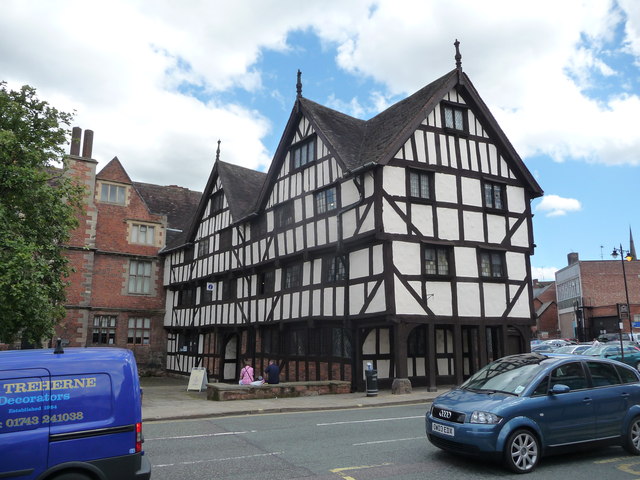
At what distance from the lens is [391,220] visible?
18.8 metres

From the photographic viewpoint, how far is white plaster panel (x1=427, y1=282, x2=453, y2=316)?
62.6 ft

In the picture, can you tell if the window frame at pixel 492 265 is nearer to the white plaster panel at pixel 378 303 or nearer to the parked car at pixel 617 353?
the white plaster panel at pixel 378 303

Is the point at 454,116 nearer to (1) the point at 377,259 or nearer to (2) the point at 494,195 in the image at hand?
(2) the point at 494,195

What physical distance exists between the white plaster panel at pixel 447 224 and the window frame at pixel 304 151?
6105mm

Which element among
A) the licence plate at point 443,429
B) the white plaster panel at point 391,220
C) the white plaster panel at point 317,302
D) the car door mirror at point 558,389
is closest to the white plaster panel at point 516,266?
the white plaster panel at point 391,220

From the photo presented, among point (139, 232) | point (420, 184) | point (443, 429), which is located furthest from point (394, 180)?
point (139, 232)

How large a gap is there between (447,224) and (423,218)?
1.17 m

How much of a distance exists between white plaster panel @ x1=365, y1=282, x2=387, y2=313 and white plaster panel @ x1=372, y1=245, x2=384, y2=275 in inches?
22.4

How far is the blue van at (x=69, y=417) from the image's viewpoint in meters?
5.45

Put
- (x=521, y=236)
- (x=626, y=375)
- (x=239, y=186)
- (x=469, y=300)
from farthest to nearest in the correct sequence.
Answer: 1. (x=239, y=186)
2. (x=521, y=236)
3. (x=469, y=300)
4. (x=626, y=375)

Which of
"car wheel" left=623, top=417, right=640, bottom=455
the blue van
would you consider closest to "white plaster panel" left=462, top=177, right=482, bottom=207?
"car wheel" left=623, top=417, right=640, bottom=455

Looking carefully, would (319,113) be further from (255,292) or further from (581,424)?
(581,424)

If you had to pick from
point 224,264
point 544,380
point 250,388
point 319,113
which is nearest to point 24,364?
point 544,380

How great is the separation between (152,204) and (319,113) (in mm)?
19287
